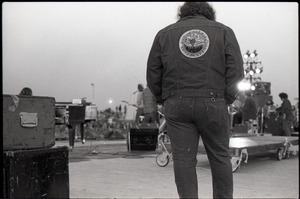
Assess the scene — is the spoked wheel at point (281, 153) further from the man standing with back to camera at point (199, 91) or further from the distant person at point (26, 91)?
the man standing with back to camera at point (199, 91)

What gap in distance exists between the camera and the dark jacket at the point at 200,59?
274cm

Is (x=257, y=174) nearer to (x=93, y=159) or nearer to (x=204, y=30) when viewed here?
(x=93, y=159)

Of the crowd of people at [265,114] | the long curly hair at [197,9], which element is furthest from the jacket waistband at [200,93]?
the crowd of people at [265,114]

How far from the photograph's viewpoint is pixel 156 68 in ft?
9.46

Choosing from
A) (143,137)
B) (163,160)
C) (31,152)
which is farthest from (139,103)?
(31,152)

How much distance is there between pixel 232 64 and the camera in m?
2.76

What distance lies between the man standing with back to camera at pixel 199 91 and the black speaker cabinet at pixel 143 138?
235 inches

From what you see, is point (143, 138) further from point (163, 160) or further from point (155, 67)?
point (155, 67)

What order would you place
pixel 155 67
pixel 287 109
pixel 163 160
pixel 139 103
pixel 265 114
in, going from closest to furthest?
pixel 155 67 < pixel 163 160 < pixel 139 103 < pixel 287 109 < pixel 265 114

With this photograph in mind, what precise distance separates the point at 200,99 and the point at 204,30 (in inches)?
18.1

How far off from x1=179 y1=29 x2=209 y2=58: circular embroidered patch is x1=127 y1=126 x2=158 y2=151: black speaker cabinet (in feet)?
19.9

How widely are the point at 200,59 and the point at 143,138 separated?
6.31m

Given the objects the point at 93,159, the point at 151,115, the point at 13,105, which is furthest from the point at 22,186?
the point at 151,115

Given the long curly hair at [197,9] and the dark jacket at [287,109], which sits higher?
the long curly hair at [197,9]
